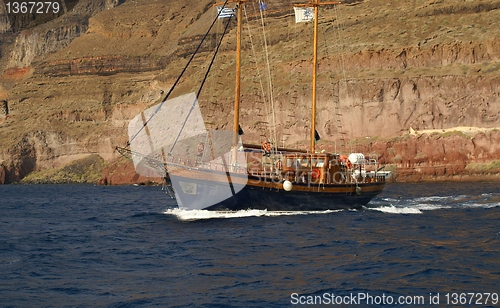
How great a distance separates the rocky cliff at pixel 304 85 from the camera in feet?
279

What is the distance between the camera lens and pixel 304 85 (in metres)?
98.8

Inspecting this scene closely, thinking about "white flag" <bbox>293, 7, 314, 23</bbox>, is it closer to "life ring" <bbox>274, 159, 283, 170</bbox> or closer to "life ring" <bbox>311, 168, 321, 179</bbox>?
"life ring" <bbox>274, 159, 283, 170</bbox>

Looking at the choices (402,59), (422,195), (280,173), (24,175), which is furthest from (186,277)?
(24,175)

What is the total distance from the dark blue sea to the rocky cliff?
17577 mm

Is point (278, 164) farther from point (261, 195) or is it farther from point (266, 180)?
point (261, 195)

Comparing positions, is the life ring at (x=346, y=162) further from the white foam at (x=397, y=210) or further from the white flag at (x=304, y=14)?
the white flag at (x=304, y=14)

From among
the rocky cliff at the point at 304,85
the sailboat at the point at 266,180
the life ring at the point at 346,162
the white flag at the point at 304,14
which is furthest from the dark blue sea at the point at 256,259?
the rocky cliff at the point at 304,85

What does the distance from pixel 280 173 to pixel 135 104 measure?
87.1m

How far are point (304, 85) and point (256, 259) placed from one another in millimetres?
69835

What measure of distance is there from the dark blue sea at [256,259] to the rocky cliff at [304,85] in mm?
17577

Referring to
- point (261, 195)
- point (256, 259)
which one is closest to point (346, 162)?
point (261, 195)

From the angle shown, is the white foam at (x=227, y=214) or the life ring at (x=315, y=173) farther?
the life ring at (x=315, y=173)

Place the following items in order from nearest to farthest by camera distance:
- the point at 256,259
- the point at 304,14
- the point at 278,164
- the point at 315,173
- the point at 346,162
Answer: the point at 256,259 < the point at 315,173 < the point at 278,164 < the point at 346,162 < the point at 304,14

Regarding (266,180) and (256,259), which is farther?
(266,180)
